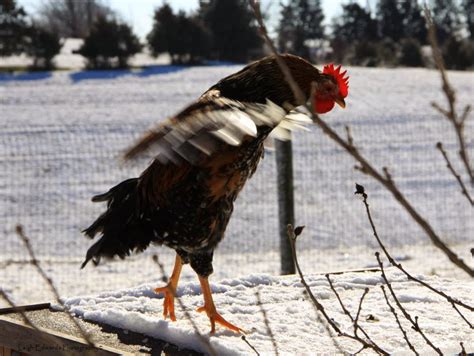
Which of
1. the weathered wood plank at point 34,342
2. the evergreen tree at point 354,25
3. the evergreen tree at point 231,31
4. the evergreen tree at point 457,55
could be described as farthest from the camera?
the evergreen tree at point 354,25

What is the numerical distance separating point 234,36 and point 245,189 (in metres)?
22.3

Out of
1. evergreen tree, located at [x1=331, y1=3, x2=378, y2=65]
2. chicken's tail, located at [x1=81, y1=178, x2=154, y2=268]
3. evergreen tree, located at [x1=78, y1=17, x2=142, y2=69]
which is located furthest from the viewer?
evergreen tree, located at [x1=331, y1=3, x2=378, y2=65]

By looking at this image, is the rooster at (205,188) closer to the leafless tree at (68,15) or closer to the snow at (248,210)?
the snow at (248,210)

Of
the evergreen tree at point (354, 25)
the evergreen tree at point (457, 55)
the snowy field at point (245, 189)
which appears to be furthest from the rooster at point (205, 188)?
the evergreen tree at point (354, 25)

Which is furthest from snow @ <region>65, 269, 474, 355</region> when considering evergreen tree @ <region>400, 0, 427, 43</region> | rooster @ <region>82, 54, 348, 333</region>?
evergreen tree @ <region>400, 0, 427, 43</region>

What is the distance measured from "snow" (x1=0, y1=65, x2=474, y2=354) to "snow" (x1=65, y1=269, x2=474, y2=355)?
10 mm

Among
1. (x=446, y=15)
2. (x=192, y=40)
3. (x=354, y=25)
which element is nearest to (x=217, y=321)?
(x=192, y=40)

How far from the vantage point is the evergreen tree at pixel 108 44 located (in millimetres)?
30266

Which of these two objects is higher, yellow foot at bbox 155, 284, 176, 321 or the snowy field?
yellow foot at bbox 155, 284, 176, 321

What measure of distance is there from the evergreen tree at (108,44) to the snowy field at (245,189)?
3.72 metres

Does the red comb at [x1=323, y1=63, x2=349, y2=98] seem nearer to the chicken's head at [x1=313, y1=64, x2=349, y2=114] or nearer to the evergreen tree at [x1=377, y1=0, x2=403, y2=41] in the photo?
the chicken's head at [x1=313, y1=64, x2=349, y2=114]

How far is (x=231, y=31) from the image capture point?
35.8 m

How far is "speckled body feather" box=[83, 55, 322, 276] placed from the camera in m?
2.87

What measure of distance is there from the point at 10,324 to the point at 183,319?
2.34 feet
